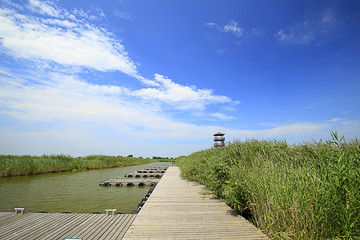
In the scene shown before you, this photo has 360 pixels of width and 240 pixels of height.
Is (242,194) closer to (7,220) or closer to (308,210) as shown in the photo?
(308,210)

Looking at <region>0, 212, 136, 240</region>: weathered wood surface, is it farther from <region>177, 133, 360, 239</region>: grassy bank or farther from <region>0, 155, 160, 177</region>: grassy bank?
<region>0, 155, 160, 177</region>: grassy bank

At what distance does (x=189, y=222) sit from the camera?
324 centimetres

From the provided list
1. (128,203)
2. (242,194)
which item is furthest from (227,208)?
(128,203)

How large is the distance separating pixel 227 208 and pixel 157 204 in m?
1.91

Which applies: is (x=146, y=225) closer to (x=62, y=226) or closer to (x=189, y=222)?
(x=189, y=222)

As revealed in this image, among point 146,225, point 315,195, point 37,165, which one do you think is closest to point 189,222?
point 146,225

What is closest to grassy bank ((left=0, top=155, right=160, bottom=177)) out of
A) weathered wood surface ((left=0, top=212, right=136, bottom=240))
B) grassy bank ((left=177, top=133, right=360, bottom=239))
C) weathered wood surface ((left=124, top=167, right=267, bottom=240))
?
weathered wood surface ((left=0, top=212, right=136, bottom=240))

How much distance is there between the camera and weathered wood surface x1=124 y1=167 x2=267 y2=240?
2.70 meters

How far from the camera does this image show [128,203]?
6441mm

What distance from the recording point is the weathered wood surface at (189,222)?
2.70m

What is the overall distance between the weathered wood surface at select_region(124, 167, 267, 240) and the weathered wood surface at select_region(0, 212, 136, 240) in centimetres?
41

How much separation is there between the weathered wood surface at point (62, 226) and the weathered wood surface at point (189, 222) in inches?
16.0

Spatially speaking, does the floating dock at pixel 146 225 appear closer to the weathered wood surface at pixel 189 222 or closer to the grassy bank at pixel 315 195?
the weathered wood surface at pixel 189 222

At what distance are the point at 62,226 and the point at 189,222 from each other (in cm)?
269
